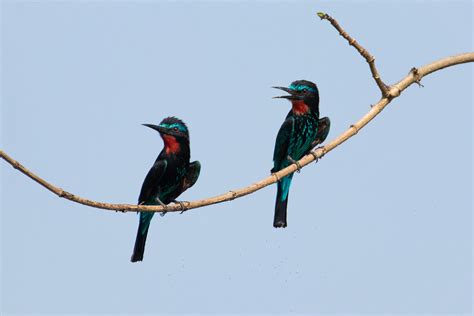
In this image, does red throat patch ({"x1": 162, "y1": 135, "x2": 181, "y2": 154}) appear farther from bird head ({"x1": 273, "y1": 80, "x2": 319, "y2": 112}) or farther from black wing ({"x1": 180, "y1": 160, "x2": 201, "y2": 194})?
bird head ({"x1": 273, "y1": 80, "x2": 319, "y2": 112})

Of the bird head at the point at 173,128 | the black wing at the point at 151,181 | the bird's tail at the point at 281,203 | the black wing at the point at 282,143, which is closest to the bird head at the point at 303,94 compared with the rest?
the black wing at the point at 282,143

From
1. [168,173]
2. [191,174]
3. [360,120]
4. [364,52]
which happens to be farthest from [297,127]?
[364,52]

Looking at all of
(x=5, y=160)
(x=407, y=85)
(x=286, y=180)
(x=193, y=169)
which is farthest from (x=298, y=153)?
(x=5, y=160)

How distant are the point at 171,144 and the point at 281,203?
4.18 feet

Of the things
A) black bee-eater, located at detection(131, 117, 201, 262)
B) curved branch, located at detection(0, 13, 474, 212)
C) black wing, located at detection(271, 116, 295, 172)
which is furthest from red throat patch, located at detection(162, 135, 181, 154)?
curved branch, located at detection(0, 13, 474, 212)

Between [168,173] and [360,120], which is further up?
[360,120]

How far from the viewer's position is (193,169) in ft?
23.3

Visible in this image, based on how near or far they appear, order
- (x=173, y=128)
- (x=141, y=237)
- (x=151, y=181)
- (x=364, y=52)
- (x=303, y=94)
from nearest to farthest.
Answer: (x=364, y=52), (x=151, y=181), (x=173, y=128), (x=141, y=237), (x=303, y=94)

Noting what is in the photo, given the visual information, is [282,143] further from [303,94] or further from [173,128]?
[173,128]

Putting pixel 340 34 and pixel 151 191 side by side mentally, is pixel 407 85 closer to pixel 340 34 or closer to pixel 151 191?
pixel 340 34

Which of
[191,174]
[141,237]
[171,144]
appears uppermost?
[171,144]

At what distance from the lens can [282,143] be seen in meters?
7.25

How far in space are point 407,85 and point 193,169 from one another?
2.60 metres

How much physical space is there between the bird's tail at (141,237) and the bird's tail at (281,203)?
4.08 feet
